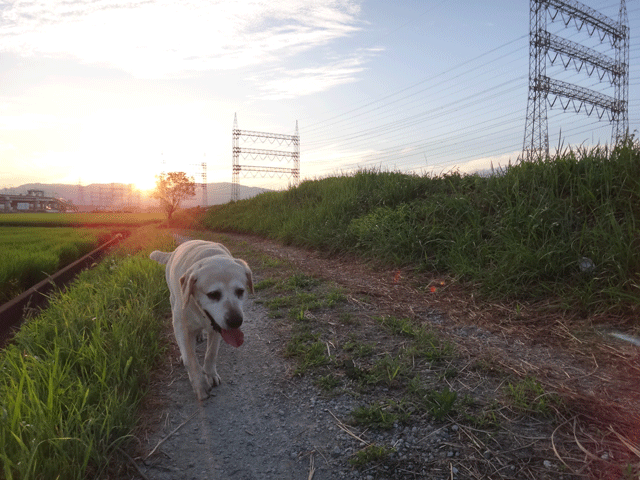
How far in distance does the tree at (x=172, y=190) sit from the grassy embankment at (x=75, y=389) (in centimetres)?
4307

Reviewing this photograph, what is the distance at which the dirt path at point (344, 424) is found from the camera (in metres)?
1.97

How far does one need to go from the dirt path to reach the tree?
44.4 metres

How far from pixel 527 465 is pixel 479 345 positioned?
1.53m

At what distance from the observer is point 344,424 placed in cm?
236

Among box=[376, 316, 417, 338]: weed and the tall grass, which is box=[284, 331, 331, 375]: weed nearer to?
box=[376, 316, 417, 338]: weed

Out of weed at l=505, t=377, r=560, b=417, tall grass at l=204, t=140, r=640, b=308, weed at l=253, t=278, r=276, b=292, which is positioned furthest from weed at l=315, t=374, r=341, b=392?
weed at l=253, t=278, r=276, b=292

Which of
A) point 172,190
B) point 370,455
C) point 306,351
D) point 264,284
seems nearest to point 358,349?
point 306,351

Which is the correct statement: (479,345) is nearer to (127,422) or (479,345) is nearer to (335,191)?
(127,422)

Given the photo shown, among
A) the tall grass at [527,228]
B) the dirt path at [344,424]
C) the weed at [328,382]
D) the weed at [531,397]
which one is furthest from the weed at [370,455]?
the tall grass at [527,228]

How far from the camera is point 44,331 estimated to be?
3.59 metres

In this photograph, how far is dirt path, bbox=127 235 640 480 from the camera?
1.97 m

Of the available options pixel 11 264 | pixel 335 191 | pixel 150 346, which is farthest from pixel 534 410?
Result: pixel 335 191

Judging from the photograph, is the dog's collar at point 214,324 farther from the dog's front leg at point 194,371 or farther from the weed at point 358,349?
the weed at point 358,349

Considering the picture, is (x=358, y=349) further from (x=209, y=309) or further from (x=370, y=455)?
(x=209, y=309)
